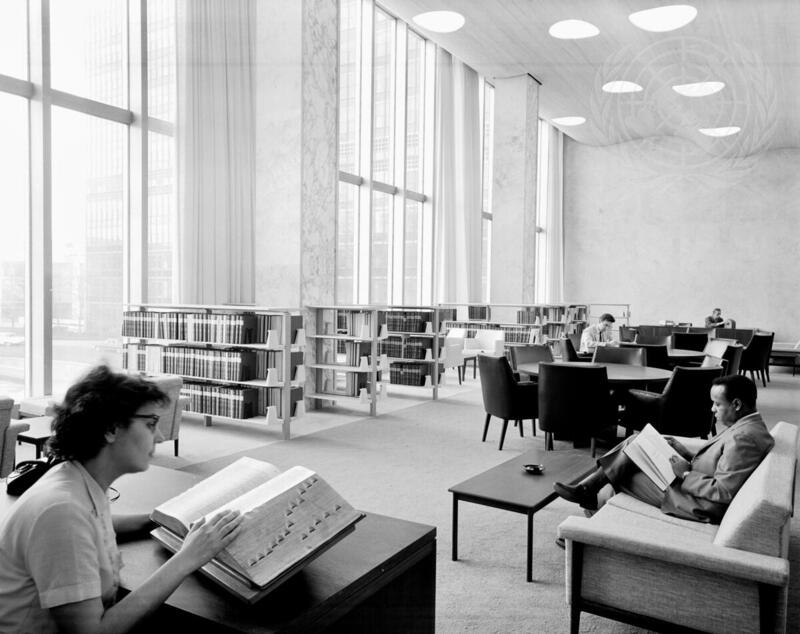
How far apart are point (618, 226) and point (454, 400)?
1028 cm

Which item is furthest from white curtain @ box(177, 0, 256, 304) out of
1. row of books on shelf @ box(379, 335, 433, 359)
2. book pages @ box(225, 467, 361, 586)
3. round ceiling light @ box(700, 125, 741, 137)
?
round ceiling light @ box(700, 125, 741, 137)

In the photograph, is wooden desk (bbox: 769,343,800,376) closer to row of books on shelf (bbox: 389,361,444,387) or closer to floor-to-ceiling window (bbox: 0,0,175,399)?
row of books on shelf (bbox: 389,361,444,387)

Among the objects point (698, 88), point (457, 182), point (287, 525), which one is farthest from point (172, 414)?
point (698, 88)

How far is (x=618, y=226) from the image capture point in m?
16.8

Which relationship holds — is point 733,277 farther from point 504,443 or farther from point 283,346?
point 283,346

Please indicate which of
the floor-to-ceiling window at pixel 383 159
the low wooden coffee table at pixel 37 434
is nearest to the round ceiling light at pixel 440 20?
the floor-to-ceiling window at pixel 383 159

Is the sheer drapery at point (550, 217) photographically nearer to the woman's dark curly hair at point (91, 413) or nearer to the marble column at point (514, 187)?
the marble column at point (514, 187)

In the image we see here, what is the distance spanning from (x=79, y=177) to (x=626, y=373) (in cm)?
573

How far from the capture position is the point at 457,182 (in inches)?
488

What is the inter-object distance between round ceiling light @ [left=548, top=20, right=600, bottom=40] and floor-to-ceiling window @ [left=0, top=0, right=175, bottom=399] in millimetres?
5207

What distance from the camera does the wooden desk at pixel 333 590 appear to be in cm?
122

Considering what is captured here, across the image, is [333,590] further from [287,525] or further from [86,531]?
[86,531]

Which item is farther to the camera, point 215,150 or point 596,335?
point 596,335

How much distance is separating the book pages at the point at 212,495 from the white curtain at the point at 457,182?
10.6 m
